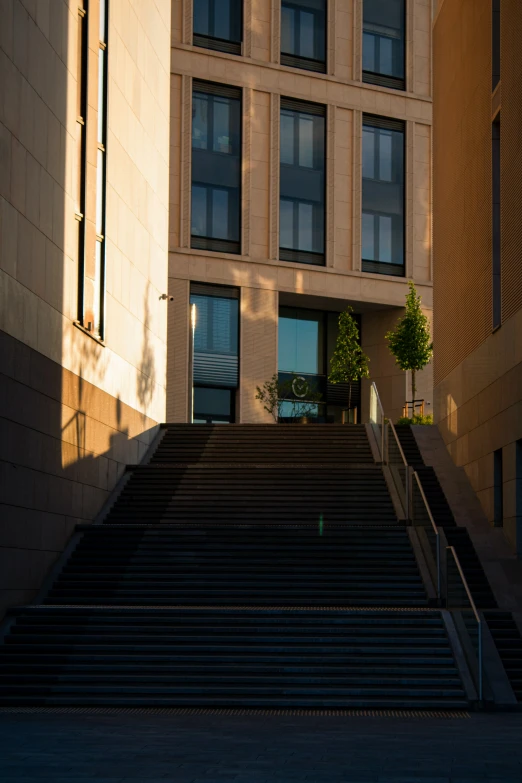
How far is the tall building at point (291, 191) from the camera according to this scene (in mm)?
39625

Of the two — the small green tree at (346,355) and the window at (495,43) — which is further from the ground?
the window at (495,43)

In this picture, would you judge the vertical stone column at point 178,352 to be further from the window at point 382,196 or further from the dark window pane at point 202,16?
the dark window pane at point 202,16

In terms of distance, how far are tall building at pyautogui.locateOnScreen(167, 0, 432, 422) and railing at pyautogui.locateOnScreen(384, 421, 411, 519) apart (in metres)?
14.4

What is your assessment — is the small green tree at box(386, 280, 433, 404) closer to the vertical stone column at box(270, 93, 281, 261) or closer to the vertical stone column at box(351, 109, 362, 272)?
the vertical stone column at box(351, 109, 362, 272)

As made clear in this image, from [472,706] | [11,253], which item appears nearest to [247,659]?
[472,706]

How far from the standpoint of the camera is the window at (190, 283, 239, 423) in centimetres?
3947

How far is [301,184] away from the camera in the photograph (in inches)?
1646

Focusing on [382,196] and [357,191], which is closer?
[357,191]

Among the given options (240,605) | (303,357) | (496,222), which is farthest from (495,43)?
(303,357)

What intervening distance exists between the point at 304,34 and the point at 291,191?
19.4 ft

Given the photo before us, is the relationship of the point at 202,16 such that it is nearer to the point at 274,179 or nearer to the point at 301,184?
the point at 274,179

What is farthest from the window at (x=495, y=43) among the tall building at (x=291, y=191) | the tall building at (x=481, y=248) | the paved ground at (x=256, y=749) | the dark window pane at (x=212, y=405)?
the dark window pane at (x=212, y=405)

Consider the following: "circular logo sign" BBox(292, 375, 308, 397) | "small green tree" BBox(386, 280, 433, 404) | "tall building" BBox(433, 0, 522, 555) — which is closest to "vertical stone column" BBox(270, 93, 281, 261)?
"circular logo sign" BBox(292, 375, 308, 397)

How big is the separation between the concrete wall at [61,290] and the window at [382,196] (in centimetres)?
1686
